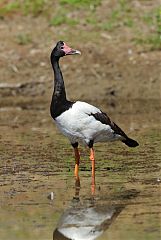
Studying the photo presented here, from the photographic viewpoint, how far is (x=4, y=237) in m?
8.28

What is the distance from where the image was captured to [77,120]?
1127 centimetres

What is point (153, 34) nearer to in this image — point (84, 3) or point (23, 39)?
point (84, 3)

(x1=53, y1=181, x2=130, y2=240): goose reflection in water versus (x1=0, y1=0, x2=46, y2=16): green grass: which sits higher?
(x1=53, y1=181, x2=130, y2=240): goose reflection in water

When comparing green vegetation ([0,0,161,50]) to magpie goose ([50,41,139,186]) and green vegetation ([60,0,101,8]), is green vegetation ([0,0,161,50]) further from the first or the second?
magpie goose ([50,41,139,186])

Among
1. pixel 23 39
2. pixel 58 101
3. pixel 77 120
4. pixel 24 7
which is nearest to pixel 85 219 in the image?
pixel 77 120

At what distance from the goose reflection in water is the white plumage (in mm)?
1426

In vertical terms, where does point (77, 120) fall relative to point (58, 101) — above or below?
below

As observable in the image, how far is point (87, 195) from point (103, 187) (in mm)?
418

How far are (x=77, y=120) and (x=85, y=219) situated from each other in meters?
2.45

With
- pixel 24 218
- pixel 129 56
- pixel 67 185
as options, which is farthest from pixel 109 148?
pixel 129 56

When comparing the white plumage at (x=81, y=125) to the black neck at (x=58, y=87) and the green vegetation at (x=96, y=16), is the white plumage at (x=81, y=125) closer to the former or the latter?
the black neck at (x=58, y=87)

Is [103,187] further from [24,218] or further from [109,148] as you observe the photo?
[109,148]

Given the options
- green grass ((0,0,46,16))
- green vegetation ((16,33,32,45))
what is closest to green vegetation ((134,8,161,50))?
green vegetation ((16,33,32,45))

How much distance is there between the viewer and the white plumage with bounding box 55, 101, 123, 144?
1122 centimetres
